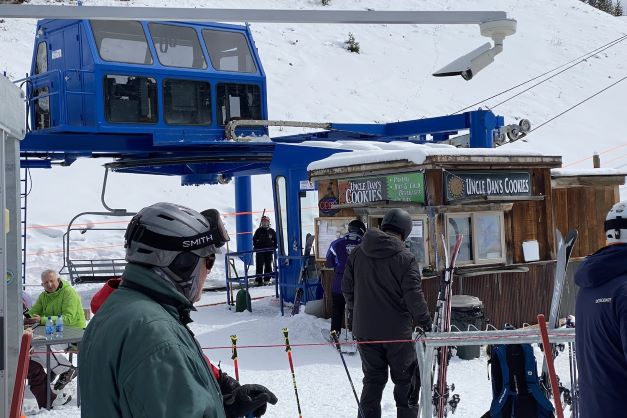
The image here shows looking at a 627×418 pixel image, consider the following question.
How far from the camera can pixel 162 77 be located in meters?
14.8

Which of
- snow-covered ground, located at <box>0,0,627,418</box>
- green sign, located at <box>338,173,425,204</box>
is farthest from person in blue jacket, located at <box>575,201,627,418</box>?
green sign, located at <box>338,173,425,204</box>

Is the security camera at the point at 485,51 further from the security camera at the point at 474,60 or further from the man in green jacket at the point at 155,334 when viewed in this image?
the man in green jacket at the point at 155,334

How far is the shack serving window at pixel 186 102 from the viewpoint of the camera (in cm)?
1491

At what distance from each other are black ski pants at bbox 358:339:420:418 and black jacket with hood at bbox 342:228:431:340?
0.09 metres

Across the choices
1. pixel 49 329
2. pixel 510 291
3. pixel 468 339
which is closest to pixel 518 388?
pixel 468 339

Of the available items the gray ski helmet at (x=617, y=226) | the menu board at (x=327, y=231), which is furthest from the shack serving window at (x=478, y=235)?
the gray ski helmet at (x=617, y=226)

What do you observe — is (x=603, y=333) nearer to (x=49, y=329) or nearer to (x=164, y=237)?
(x=164, y=237)

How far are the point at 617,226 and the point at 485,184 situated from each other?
721 cm

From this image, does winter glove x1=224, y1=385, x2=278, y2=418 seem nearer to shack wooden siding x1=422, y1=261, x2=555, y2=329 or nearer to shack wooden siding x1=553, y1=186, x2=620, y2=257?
shack wooden siding x1=422, y1=261, x2=555, y2=329

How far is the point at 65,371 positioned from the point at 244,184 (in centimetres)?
1344

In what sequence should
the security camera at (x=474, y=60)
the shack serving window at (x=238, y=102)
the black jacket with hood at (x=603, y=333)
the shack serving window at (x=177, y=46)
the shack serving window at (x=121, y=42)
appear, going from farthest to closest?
the shack serving window at (x=238, y=102) → the shack serving window at (x=177, y=46) → the shack serving window at (x=121, y=42) → the security camera at (x=474, y=60) → the black jacket with hood at (x=603, y=333)

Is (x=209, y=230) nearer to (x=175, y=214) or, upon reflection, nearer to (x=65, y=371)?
(x=175, y=214)

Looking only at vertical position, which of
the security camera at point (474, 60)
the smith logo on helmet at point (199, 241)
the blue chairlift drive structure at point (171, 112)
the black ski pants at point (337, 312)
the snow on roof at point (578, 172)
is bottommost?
the black ski pants at point (337, 312)

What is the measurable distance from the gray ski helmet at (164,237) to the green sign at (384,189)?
7907 millimetres
